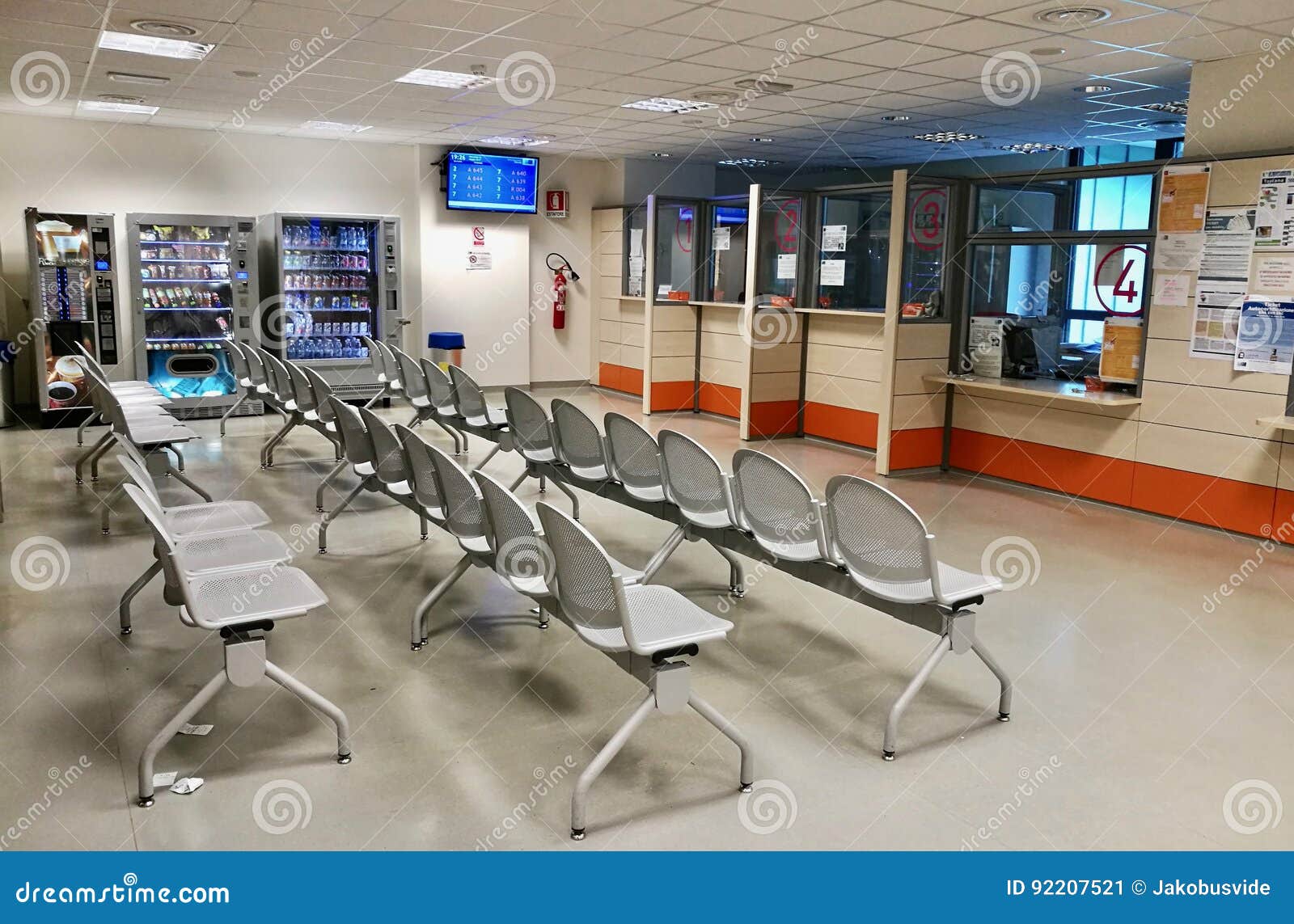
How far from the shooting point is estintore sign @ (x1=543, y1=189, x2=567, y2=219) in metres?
12.1

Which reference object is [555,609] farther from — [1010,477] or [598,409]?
[598,409]

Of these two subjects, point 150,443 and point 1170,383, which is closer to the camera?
point 150,443

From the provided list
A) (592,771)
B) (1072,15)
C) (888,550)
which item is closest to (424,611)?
(592,771)

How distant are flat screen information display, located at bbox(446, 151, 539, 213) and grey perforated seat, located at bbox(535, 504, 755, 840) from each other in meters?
8.82

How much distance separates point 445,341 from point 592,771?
8779mm

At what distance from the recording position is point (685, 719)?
3.57m

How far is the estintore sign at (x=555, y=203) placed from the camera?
39.6 feet

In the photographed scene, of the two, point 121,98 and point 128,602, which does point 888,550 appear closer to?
point 128,602

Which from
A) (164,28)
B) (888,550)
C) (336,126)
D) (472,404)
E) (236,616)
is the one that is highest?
(336,126)

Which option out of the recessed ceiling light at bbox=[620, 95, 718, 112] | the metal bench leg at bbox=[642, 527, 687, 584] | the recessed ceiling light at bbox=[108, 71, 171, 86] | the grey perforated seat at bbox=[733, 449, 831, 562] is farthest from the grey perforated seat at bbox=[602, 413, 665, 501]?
the recessed ceiling light at bbox=[108, 71, 171, 86]

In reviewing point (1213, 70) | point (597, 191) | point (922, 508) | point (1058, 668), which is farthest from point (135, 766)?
point (597, 191)

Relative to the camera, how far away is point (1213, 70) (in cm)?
602

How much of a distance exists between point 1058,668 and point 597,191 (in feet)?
31.7

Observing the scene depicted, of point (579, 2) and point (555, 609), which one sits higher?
point (579, 2)
